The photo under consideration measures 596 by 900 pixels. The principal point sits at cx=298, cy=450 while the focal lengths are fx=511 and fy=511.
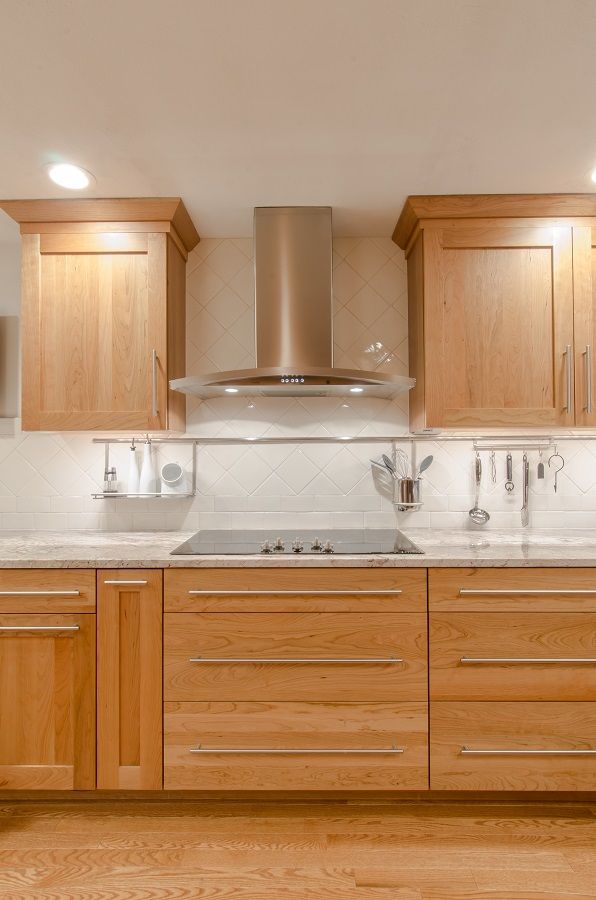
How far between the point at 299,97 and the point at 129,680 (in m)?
1.93

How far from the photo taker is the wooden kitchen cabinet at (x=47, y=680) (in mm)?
1755

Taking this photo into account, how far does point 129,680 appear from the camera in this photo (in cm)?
176

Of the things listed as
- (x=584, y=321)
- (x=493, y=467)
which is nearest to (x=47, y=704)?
(x=493, y=467)

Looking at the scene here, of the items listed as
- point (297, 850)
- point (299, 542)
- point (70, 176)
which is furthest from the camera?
point (299, 542)

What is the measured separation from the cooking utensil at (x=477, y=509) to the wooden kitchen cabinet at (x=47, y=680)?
5.36 ft

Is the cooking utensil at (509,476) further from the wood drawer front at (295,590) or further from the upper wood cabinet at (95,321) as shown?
the upper wood cabinet at (95,321)

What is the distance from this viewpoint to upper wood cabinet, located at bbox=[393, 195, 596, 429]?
205 cm

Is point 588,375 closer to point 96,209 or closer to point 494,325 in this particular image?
point 494,325

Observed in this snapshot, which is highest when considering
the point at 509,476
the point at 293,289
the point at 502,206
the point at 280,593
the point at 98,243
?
the point at 502,206

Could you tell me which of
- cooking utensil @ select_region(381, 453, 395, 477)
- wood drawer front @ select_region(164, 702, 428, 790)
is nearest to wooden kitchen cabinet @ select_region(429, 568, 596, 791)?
wood drawer front @ select_region(164, 702, 428, 790)

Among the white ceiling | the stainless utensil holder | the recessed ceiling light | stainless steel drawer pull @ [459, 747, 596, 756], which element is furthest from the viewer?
the stainless utensil holder

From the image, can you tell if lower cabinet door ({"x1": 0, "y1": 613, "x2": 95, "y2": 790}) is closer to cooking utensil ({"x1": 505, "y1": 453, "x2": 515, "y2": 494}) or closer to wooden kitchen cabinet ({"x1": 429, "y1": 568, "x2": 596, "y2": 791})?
wooden kitchen cabinet ({"x1": 429, "y1": 568, "x2": 596, "y2": 791})

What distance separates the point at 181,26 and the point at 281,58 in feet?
0.85

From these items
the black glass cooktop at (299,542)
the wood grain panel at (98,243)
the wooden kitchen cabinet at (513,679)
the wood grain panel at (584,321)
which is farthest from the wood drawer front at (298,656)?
the wood grain panel at (98,243)
